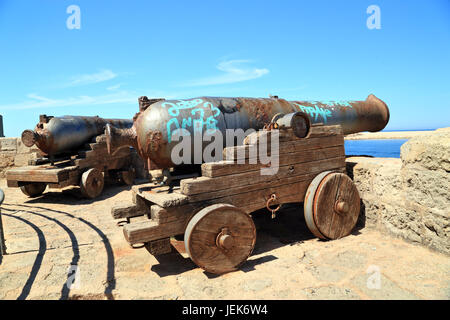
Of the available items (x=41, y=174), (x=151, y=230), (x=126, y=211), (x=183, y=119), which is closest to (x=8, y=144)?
(x=41, y=174)

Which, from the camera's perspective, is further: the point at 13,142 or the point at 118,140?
the point at 13,142

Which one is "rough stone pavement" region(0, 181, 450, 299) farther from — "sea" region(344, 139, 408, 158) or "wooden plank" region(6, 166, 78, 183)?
"sea" region(344, 139, 408, 158)

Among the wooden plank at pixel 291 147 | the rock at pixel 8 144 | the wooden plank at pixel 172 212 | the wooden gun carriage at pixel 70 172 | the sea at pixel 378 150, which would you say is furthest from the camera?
the rock at pixel 8 144

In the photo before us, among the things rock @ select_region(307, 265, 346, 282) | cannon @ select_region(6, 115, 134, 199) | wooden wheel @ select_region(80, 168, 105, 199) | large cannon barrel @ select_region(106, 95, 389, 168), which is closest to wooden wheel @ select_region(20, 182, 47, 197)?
cannon @ select_region(6, 115, 134, 199)

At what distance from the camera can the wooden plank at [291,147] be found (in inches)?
120

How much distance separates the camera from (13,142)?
8.59 meters

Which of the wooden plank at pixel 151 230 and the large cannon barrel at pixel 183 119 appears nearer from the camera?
the wooden plank at pixel 151 230

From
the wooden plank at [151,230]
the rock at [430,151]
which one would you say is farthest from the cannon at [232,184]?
the rock at [430,151]

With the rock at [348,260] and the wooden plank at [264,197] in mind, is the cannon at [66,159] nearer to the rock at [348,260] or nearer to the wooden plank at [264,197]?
the wooden plank at [264,197]

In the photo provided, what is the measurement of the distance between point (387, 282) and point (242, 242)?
4.23 feet

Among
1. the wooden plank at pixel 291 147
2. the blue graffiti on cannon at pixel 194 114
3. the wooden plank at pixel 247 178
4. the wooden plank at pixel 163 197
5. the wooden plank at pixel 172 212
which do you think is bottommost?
the wooden plank at pixel 172 212

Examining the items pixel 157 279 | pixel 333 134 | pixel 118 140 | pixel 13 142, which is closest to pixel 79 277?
pixel 157 279

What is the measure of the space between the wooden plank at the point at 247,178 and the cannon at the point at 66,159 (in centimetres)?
450
